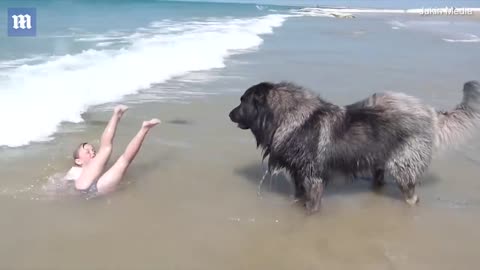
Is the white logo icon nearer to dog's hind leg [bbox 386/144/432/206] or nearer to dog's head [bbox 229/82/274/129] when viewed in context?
dog's head [bbox 229/82/274/129]

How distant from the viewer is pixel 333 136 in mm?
4820

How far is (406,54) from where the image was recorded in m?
15.6

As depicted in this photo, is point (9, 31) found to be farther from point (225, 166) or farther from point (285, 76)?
point (225, 166)

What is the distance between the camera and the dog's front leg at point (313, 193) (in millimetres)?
4820

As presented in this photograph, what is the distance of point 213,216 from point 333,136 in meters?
1.34

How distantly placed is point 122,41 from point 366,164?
43.1 ft

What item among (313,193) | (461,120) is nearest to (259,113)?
(313,193)

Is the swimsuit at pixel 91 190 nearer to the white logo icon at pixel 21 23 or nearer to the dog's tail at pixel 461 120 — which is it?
the dog's tail at pixel 461 120

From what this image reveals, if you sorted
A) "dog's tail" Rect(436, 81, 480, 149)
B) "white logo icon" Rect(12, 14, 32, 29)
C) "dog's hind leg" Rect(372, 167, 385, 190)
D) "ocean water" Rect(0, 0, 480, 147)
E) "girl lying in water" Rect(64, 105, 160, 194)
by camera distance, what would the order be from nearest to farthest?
"girl lying in water" Rect(64, 105, 160, 194)
"dog's tail" Rect(436, 81, 480, 149)
"dog's hind leg" Rect(372, 167, 385, 190)
"ocean water" Rect(0, 0, 480, 147)
"white logo icon" Rect(12, 14, 32, 29)

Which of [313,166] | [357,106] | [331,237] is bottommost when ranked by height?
[331,237]

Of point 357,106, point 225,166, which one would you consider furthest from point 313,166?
point 225,166

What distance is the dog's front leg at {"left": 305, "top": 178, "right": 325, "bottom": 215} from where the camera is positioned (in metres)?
4.82

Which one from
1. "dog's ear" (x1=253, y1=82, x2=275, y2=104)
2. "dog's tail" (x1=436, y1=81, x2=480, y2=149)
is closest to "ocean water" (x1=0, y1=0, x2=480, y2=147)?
"dog's ear" (x1=253, y1=82, x2=275, y2=104)

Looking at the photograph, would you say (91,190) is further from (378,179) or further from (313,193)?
(378,179)
